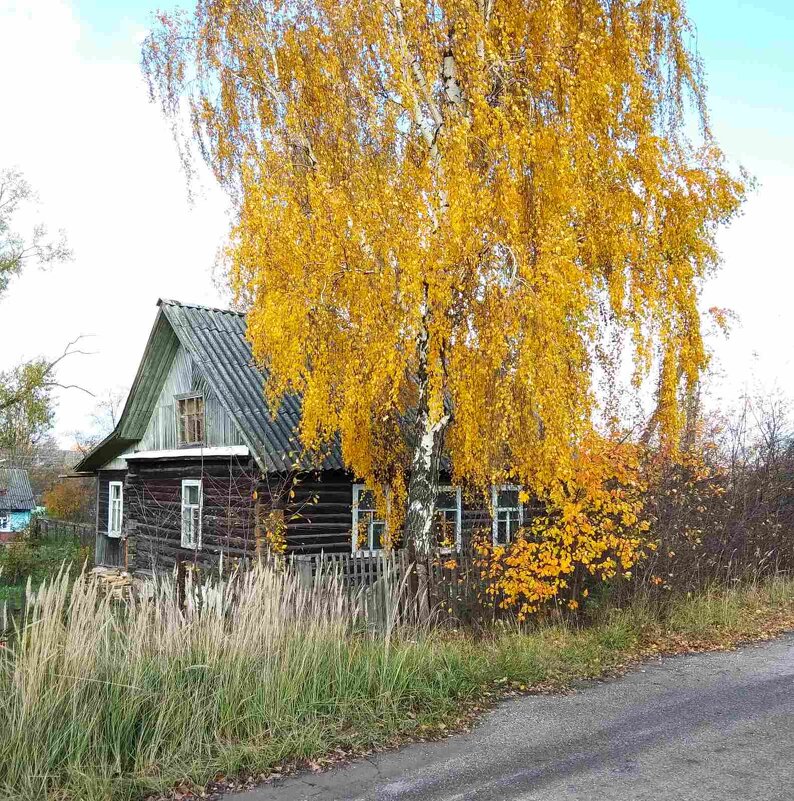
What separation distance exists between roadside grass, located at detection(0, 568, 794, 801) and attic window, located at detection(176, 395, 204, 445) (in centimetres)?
838

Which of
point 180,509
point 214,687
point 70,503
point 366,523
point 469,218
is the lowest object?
point 70,503

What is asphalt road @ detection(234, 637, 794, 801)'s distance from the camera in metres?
4.61

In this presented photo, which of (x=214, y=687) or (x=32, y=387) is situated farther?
(x=32, y=387)

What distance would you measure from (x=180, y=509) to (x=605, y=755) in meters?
12.2

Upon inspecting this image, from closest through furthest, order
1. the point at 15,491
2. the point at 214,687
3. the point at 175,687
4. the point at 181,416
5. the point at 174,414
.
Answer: the point at 175,687 < the point at 214,687 < the point at 181,416 < the point at 174,414 < the point at 15,491

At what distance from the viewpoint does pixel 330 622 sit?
6.58 meters

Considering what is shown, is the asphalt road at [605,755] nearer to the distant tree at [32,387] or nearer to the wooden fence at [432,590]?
the wooden fence at [432,590]

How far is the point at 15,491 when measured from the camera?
4497 cm

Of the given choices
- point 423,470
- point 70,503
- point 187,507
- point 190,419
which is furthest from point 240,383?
point 70,503

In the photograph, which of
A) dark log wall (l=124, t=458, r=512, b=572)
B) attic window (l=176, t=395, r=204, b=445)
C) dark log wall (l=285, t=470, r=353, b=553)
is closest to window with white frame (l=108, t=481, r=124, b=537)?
dark log wall (l=124, t=458, r=512, b=572)

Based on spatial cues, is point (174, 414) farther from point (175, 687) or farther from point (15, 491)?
point (15, 491)

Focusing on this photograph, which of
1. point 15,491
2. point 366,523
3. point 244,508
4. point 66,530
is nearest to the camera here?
point 244,508

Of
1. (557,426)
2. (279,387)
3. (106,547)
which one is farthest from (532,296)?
(106,547)

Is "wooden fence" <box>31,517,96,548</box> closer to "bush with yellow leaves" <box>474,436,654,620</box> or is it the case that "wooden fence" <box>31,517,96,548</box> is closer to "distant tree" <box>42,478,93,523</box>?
"distant tree" <box>42,478,93,523</box>
